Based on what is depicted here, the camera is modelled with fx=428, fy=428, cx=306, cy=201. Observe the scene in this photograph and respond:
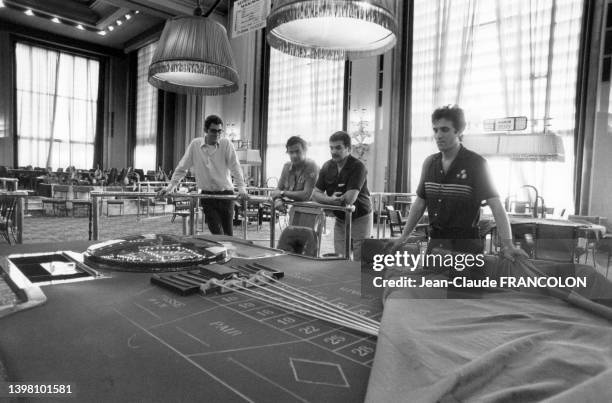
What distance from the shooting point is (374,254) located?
1.74 m

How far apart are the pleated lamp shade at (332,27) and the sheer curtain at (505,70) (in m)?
5.20

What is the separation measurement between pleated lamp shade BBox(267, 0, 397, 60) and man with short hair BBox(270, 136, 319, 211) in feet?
4.71

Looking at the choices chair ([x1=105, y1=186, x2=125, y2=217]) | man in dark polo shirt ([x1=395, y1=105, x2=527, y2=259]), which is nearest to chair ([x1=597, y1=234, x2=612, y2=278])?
man in dark polo shirt ([x1=395, y1=105, x2=527, y2=259])

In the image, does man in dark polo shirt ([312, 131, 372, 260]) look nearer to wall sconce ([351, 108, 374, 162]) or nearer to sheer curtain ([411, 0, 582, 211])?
sheer curtain ([411, 0, 582, 211])

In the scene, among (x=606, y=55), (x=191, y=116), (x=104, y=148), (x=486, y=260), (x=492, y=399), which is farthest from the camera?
(x=104, y=148)

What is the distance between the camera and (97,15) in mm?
13555

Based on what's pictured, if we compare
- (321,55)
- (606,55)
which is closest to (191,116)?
(606,55)

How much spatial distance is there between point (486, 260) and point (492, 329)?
0.48m

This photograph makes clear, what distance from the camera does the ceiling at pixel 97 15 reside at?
11531 millimetres

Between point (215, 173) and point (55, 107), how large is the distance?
14370mm

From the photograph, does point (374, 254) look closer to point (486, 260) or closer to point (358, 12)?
point (486, 260)

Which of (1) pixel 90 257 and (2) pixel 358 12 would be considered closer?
(2) pixel 358 12

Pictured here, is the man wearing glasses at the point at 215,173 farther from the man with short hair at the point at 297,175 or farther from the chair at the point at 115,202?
the chair at the point at 115,202

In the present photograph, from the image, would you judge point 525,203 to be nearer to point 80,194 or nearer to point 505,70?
point 505,70
